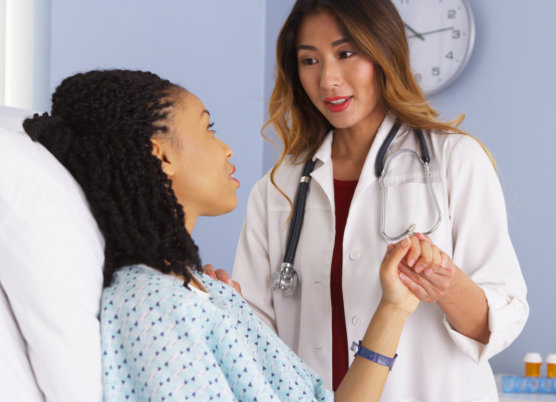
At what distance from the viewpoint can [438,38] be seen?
2.62 metres

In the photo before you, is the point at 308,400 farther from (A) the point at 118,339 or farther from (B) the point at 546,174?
(B) the point at 546,174

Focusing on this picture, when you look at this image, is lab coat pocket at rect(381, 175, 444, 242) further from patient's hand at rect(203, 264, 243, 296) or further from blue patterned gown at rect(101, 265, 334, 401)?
blue patterned gown at rect(101, 265, 334, 401)

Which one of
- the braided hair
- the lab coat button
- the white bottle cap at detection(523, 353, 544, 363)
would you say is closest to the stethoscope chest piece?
the lab coat button

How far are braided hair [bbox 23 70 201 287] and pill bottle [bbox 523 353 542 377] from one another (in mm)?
1530

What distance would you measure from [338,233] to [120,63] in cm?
139

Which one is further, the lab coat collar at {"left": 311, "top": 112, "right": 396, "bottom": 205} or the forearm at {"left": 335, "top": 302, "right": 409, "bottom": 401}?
the lab coat collar at {"left": 311, "top": 112, "right": 396, "bottom": 205}

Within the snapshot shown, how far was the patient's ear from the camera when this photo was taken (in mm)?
1016

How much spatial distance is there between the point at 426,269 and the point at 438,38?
68.9 inches

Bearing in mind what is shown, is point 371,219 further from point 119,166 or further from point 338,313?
point 119,166

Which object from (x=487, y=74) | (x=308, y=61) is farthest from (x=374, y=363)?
(x=487, y=74)

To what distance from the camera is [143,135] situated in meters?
0.98

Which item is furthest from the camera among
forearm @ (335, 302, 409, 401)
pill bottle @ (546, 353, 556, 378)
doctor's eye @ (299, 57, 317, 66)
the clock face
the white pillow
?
the clock face

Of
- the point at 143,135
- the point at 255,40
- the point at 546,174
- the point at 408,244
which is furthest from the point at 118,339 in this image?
the point at 255,40

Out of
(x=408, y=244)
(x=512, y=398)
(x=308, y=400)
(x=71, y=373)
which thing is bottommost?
(x=512, y=398)
